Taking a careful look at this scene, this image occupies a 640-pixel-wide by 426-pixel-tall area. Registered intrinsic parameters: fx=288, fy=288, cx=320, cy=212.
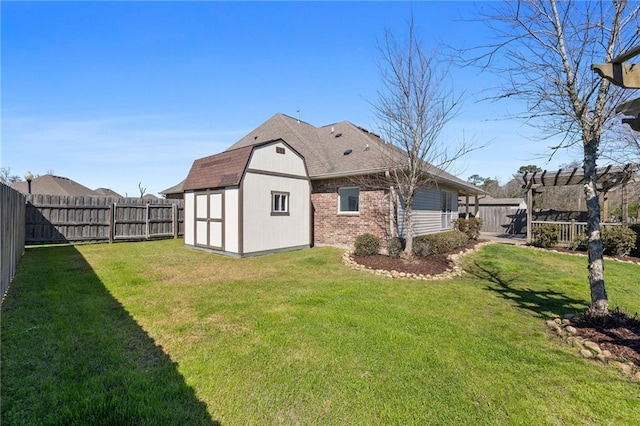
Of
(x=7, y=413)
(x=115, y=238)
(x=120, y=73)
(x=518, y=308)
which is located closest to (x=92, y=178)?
(x=115, y=238)

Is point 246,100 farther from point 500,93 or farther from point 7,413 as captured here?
point 7,413

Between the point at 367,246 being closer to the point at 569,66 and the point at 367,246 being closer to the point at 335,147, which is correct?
the point at 335,147

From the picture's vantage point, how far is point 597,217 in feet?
14.2

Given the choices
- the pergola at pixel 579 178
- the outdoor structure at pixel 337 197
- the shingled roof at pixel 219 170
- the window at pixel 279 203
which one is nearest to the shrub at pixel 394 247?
the outdoor structure at pixel 337 197

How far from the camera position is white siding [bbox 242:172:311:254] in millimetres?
9961

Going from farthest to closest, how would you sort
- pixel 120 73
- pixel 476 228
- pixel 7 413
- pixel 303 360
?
1. pixel 476 228
2. pixel 120 73
3. pixel 303 360
4. pixel 7 413

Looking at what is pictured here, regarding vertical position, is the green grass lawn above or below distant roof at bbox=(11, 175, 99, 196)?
below

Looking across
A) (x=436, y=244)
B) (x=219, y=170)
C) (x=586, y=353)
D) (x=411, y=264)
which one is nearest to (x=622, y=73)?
(x=586, y=353)

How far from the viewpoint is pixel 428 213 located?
42.1 feet

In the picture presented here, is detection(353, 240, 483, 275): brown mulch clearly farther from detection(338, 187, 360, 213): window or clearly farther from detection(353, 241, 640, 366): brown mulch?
detection(353, 241, 640, 366): brown mulch

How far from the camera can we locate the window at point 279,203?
1081 centimetres

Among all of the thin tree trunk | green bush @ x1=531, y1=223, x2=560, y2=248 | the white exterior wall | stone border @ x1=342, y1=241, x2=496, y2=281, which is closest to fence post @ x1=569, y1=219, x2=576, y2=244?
green bush @ x1=531, y1=223, x2=560, y2=248

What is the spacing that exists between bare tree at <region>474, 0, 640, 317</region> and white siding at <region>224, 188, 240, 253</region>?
786 cm

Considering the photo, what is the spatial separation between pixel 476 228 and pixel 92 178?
34001mm
